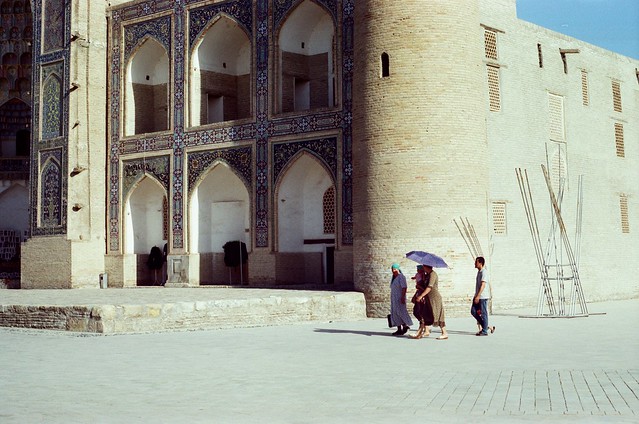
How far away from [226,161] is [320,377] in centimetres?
1416

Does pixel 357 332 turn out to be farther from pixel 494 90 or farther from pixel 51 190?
pixel 51 190

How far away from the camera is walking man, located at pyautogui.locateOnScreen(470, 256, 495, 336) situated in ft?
43.7

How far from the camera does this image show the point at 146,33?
79.8 ft

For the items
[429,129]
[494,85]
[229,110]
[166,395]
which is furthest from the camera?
[229,110]

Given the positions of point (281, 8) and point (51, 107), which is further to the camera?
point (51, 107)

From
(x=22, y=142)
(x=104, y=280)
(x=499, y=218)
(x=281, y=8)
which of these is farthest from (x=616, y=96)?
(x=22, y=142)

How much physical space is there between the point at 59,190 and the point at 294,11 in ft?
26.8

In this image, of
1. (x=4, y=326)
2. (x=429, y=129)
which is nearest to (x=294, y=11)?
(x=429, y=129)

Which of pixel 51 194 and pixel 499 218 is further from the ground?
pixel 51 194

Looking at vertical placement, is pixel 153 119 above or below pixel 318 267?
above

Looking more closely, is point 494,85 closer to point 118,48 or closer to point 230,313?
point 230,313

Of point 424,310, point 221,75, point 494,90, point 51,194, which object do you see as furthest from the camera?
point 51,194

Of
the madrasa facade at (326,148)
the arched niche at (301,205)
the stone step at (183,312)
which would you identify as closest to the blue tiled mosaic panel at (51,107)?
the madrasa facade at (326,148)

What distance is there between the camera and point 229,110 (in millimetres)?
24094
